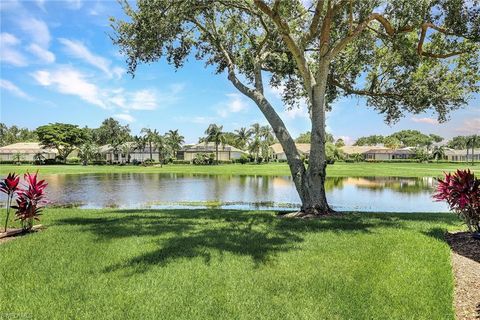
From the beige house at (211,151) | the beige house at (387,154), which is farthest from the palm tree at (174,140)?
the beige house at (387,154)

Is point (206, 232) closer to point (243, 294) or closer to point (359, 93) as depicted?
point (243, 294)

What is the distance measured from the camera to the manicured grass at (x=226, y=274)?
5414mm

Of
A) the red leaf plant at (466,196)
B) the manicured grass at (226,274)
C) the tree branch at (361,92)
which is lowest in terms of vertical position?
the manicured grass at (226,274)

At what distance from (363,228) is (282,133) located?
176 inches

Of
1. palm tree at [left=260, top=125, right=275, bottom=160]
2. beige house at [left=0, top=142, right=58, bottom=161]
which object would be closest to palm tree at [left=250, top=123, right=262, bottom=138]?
palm tree at [left=260, top=125, right=275, bottom=160]

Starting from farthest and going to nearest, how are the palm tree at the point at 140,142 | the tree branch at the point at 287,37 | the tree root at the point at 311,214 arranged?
the palm tree at the point at 140,142 < the tree root at the point at 311,214 < the tree branch at the point at 287,37

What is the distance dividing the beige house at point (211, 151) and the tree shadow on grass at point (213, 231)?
307 feet

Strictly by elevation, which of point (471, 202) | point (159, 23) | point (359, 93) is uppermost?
point (159, 23)

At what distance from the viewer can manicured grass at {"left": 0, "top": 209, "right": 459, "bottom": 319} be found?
541 cm

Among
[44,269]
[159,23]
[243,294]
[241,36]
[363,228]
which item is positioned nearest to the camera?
[243,294]

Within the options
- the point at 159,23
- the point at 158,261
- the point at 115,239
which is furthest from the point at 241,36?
the point at 158,261

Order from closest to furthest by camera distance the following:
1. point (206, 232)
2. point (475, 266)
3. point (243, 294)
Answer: point (243, 294) < point (475, 266) < point (206, 232)

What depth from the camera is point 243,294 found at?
19.1 ft

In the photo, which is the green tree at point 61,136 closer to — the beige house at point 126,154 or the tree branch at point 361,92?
the beige house at point 126,154
